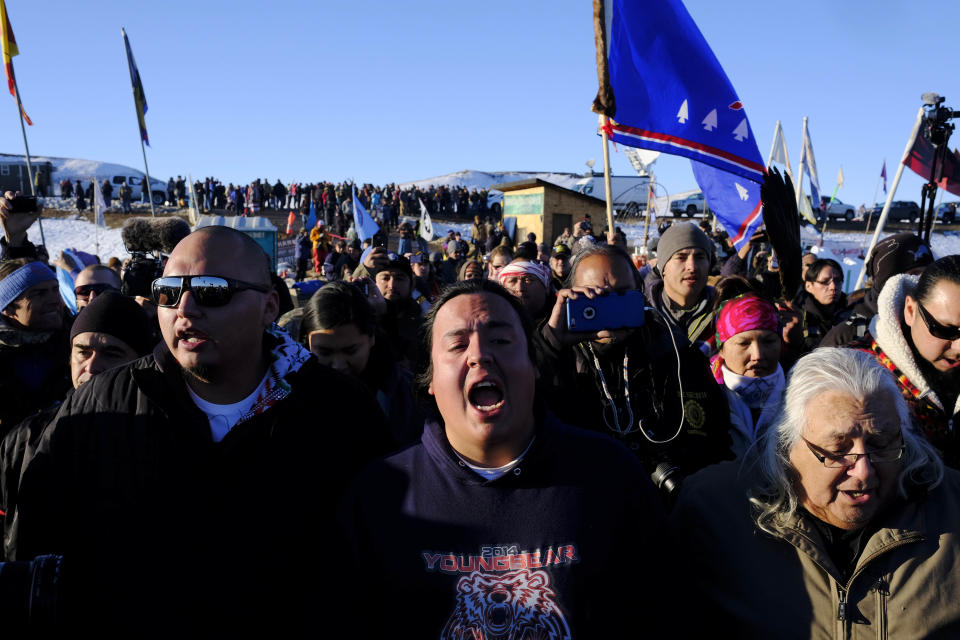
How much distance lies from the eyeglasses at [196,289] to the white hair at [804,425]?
5.75 feet

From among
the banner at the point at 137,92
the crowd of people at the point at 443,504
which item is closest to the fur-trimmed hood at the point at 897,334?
the crowd of people at the point at 443,504

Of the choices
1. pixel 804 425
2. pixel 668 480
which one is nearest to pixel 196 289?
pixel 668 480

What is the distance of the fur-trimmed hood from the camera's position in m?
2.62

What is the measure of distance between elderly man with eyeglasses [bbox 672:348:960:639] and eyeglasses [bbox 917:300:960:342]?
27.0 inches

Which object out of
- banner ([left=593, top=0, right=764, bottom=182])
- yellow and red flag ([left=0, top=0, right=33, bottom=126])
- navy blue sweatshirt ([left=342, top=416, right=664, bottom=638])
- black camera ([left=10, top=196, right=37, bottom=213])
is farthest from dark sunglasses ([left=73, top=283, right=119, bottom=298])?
yellow and red flag ([left=0, top=0, right=33, bottom=126])

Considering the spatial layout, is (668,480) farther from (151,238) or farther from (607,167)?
(151,238)

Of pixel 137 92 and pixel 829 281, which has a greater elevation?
pixel 137 92

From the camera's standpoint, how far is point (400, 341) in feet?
17.2

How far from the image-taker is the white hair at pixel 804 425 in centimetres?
200

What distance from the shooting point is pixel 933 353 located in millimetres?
2600

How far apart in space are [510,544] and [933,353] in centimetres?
190

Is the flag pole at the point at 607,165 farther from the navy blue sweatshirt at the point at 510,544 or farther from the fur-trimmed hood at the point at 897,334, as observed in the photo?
the navy blue sweatshirt at the point at 510,544

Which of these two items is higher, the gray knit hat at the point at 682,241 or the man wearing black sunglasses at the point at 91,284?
the gray knit hat at the point at 682,241

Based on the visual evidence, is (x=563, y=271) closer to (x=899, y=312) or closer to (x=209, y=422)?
(x=899, y=312)
